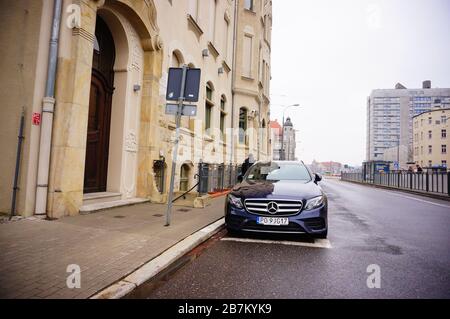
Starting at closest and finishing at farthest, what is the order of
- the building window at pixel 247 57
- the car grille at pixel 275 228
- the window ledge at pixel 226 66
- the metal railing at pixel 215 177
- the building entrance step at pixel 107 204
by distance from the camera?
the car grille at pixel 275 228 → the building entrance step at pixel 107 204 → the metal railing at pixel 215 177 → the window ledge at pixel 226 66 → the building window at pixel 247 57

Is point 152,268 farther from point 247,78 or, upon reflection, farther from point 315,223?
point 247,78

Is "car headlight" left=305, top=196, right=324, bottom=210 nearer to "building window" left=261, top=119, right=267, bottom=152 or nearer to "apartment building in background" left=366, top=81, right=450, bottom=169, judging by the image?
"building window" left=261, top=119, right=267, bottom=152

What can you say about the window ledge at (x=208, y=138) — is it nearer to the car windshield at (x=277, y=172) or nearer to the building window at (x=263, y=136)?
the car windshield at (x=277, y=172)

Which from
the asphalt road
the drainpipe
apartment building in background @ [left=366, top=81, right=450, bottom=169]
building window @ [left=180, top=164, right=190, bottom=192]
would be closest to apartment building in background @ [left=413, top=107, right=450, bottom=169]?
apartment building in background @ [left=366, top=81, right=450, bottom=169]

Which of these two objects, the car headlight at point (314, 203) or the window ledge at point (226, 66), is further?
the window ledge at point (226, 66)

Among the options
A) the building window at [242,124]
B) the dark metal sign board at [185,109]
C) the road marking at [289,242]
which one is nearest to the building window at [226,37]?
the building window at [242,124]

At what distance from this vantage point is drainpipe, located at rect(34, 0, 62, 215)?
543 centimetres

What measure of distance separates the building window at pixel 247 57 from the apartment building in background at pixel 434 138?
198 feet

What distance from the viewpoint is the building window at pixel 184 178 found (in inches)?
447

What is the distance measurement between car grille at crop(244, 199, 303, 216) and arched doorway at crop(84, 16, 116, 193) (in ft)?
15.3

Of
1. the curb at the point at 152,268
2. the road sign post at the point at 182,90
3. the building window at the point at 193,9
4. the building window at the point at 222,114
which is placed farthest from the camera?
the building window at the point at 222,114

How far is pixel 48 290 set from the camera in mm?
2639
